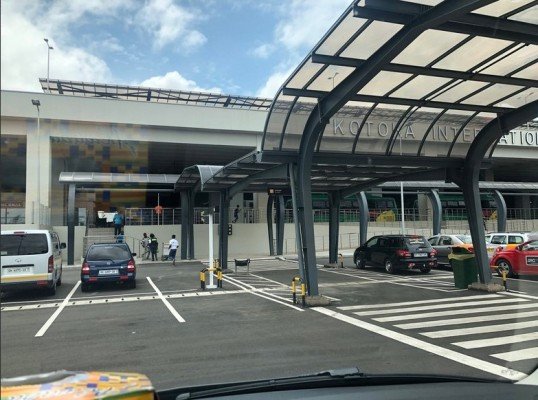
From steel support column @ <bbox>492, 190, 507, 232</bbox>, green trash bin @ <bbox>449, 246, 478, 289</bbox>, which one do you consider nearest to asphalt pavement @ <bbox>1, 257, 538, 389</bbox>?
green trash bin @ <bbox>449, 246, 478, 289</bbox>

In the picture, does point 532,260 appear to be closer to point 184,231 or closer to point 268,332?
point 268,332

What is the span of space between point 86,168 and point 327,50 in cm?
2200

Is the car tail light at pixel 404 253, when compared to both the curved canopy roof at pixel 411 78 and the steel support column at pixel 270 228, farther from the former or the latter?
the steel support column at pixel 270 228

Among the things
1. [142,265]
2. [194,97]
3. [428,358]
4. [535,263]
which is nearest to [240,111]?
[194,97]

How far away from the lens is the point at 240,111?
3612 cm

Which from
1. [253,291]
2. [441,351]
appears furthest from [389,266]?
[441,351]

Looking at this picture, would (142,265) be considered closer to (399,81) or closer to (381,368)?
(399,81)

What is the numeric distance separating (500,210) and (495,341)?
82.3 feet

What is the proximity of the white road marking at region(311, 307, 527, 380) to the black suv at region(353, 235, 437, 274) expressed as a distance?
9.49 m

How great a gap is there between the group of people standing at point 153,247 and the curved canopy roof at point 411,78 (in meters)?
15.0

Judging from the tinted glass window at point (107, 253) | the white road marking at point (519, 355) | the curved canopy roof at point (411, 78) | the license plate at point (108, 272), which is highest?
the curved canopy roof at point (411, 78)

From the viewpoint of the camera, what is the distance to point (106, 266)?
49.6 ft

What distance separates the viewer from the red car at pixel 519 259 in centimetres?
1576

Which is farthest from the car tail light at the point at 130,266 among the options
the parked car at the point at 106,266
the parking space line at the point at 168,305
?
the parking space line at the point at 168,305
